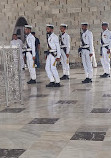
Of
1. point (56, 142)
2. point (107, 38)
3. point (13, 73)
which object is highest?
point (107, 38)

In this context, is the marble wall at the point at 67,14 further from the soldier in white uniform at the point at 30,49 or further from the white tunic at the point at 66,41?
the soldier in white uniform at the point at 30,49

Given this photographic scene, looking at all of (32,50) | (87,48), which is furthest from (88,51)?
(32,50)

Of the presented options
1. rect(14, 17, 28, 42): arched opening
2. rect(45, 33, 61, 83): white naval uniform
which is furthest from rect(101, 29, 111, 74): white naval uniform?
rect(14, 17, 28, 42): arched opening

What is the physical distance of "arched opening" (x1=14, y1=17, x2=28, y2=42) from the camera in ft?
46.8

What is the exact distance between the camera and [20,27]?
1448 centimetres

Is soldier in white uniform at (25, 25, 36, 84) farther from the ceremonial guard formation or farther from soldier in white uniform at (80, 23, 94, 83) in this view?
soldier in white uniform at (80, 23, 94, 83)

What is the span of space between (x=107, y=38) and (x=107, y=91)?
118 inches

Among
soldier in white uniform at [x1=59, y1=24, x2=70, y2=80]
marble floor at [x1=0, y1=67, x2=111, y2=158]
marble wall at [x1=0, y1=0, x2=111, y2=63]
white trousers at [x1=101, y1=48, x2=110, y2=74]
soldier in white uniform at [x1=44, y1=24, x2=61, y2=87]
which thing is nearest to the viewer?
marble floor at [x1=0, y1=67, x2=111, y2=158]

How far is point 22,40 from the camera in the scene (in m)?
14.5

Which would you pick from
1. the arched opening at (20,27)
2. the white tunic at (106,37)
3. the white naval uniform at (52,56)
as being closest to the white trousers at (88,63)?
the white naval uniform at (52,56)

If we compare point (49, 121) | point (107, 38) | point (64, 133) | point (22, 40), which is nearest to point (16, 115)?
point (49, 121)

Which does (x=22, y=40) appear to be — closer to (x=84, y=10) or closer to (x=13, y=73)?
(x=84, y=10)

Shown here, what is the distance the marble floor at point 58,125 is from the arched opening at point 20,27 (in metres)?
7.30

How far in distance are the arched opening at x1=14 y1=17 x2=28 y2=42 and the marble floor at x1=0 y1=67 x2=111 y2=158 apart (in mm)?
7304
